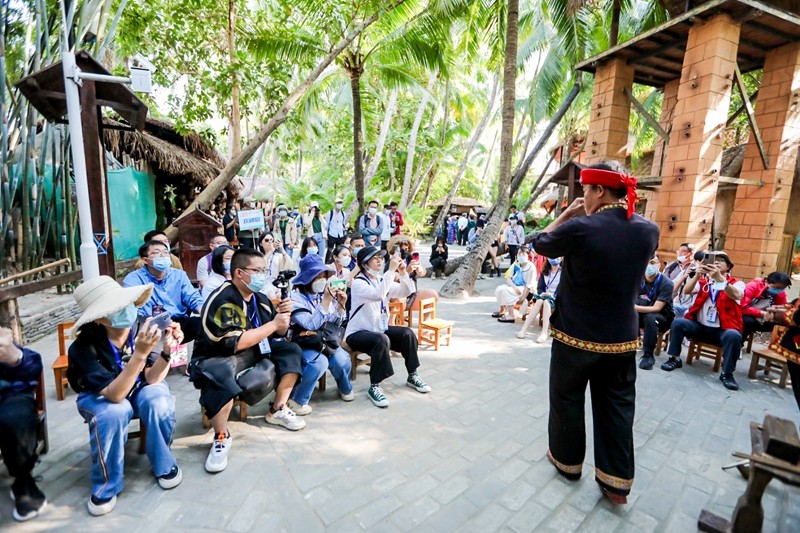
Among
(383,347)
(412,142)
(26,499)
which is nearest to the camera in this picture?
(26,499)

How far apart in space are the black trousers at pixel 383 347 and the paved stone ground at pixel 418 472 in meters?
0.29

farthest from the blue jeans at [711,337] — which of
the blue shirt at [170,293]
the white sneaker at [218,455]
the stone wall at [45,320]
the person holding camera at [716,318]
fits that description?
the stone wall at [45,320]

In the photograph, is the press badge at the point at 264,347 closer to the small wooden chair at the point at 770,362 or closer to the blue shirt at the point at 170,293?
the blue shirt at the point at 170,293

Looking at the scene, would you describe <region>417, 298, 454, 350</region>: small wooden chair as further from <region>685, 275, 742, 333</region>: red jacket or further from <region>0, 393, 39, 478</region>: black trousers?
<region>0, 393, 39, 478</region>: black trousers

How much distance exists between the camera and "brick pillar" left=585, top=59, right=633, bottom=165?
25.0 feet

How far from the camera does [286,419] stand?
320cm

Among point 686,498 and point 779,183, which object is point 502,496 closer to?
point 686,498

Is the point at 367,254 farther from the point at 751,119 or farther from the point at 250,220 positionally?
the point at 751,119

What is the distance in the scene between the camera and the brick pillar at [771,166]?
6.53 meters

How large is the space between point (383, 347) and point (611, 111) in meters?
6.89

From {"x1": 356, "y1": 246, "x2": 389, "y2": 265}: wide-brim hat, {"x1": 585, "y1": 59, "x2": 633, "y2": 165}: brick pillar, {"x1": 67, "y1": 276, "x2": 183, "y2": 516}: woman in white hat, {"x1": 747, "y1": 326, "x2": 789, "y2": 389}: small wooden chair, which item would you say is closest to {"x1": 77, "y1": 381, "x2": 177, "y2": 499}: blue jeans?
{"x1": 67, "y1": 276, "x2": 183, "y2": 516}: woman in white hat

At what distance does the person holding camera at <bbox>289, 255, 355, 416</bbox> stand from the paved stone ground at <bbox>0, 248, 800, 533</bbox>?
0.79 ft

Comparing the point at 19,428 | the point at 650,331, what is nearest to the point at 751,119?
the point at 650,331

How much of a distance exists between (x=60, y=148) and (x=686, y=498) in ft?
25.2
